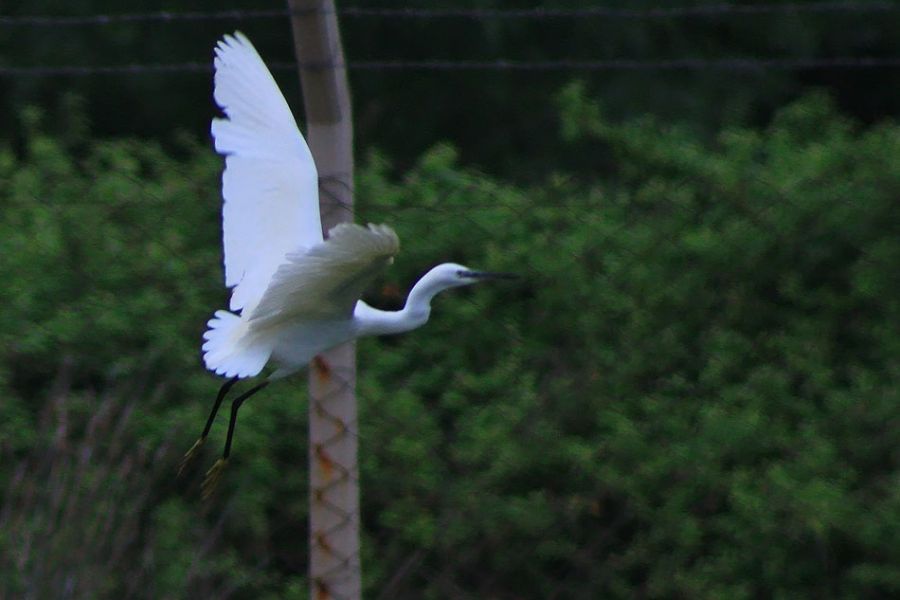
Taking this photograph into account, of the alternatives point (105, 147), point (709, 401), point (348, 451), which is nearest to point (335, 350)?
point (348, 451)

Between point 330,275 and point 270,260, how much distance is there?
0.49 m

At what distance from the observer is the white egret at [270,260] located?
3348 mm

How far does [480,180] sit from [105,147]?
4.53 ft

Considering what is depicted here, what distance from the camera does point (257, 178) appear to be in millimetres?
3684

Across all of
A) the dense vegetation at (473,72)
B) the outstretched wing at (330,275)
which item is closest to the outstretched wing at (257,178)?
the outstretched wing at (330,275)

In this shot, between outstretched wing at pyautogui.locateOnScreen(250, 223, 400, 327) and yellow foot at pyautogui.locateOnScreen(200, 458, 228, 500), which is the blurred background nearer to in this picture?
yellow foot at pyautogui.locateOnScreen(200, 458, 228, 500)

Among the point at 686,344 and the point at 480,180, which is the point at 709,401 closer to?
the point at 686,344

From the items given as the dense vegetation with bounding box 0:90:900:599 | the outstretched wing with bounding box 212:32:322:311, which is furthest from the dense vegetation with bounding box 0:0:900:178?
the outstretched wing with bounding box 212:32:322:311

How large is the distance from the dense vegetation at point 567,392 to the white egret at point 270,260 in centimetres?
52

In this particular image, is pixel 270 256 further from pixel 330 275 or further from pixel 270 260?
pixel 330 275

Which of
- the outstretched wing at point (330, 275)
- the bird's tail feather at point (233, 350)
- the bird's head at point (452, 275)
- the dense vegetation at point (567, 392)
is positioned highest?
the outstretched wing at point (330, 275)

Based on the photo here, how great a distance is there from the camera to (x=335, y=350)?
3631 mm

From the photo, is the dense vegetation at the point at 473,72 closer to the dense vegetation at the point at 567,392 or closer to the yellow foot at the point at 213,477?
the dense vegetation at the point at 567,392

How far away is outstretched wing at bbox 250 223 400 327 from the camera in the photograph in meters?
2.92
